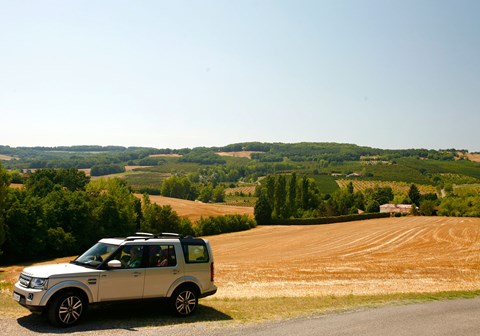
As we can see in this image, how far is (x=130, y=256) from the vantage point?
13258mm

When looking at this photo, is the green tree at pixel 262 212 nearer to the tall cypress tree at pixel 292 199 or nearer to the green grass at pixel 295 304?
the tall cypress tree at pixel 292 199

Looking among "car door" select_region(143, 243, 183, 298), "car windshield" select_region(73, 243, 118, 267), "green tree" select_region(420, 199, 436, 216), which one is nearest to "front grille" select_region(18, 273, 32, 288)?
"car windshield" select_region(73, 243, 118, 267)

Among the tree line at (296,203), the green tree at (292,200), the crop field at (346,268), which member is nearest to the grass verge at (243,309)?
the crop field at (346,268)

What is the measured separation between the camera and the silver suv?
11.7 m

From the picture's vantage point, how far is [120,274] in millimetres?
12828

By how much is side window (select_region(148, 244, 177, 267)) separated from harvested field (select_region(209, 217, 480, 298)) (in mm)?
6359

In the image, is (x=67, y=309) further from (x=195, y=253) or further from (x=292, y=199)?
→ (x=292, y=199)

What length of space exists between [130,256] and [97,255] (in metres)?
0.95

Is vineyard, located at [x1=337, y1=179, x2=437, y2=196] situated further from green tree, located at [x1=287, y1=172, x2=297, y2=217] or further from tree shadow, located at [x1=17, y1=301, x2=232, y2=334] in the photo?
tree shadow, located at [x1=17, y1=301, x2=232, y2=334]

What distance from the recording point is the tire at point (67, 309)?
1156 cm

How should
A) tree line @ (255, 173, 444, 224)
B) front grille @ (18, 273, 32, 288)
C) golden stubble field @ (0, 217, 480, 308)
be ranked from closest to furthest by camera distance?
front grille @ (18, 273, 32, 288) → golden stubble field @ (0, 217, 480, 308) → tree line @ (255, 173, 444, 224)

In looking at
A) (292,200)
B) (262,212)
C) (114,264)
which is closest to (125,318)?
(114,264)

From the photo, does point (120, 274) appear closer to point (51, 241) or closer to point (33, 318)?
point (33, 318)

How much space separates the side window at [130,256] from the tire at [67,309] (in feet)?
4.87
